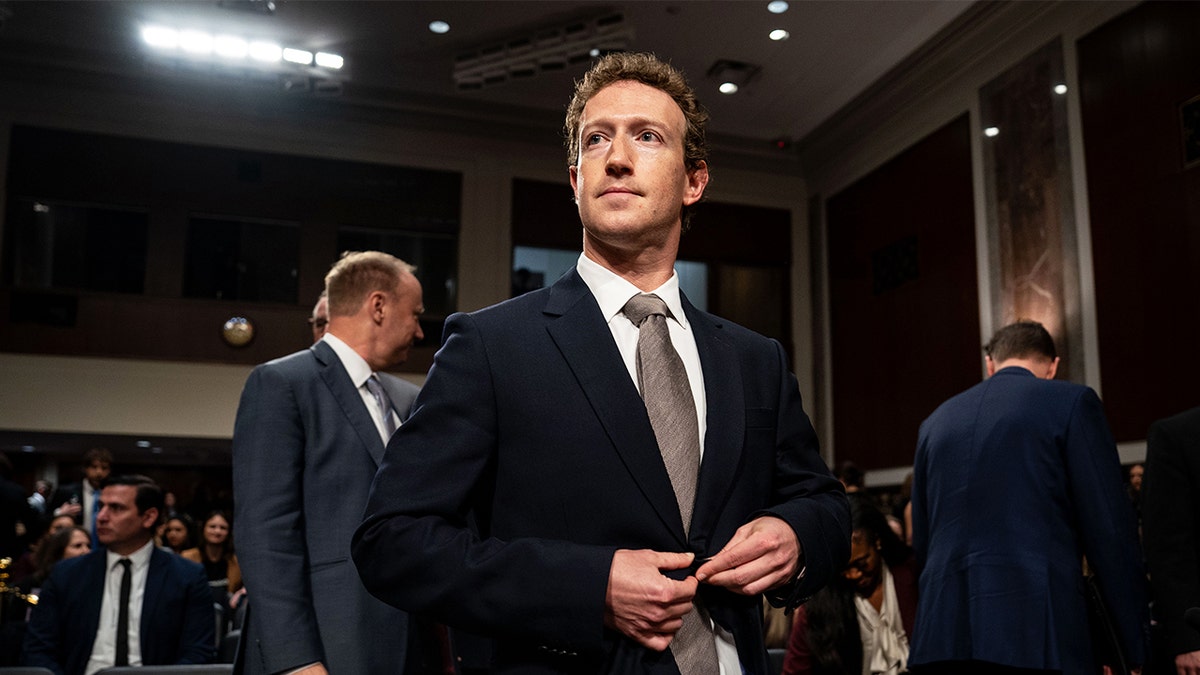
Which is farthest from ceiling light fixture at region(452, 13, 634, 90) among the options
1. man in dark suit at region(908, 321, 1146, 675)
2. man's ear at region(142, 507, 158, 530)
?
man in dark suit at region(908, 321, 1146, 675)

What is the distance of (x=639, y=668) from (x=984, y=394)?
2.04 m

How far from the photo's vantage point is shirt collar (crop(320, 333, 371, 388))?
7.23 feet

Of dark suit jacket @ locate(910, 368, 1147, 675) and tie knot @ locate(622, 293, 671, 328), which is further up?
tie knot @ locate(622, 293, 671, 328)

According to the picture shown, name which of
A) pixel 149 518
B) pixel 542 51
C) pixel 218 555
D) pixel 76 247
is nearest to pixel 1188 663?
pixel 149 518

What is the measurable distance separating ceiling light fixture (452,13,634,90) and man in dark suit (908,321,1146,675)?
244 inches

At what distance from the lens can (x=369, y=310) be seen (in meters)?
2.35

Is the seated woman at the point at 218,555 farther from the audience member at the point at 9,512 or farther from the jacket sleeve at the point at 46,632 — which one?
the jacket sleeve at the point at 46,632

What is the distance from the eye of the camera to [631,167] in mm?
1237

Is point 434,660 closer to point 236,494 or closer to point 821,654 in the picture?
point 236,494

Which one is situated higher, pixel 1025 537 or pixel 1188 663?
pixel 1025 537

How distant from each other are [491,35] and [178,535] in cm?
489

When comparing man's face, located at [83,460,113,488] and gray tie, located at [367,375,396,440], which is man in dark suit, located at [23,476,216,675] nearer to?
gray tie, located at [367,375,396,440]

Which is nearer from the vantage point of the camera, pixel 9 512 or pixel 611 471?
pixel 611 471

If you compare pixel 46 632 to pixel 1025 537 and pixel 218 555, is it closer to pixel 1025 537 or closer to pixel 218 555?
pixel 218 555
